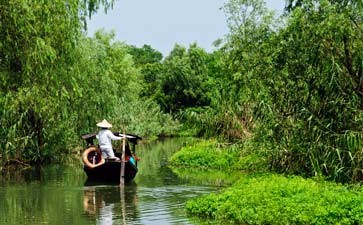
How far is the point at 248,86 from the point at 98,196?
240 inches

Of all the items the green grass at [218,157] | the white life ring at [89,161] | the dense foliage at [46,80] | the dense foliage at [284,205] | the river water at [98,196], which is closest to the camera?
the dense foliage at [284,205]

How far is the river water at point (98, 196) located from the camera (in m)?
13.5

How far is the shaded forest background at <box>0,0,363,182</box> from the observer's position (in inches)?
652

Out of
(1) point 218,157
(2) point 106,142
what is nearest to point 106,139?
(2) point 106,142

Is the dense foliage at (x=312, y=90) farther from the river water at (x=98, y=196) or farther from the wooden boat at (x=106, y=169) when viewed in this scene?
the wooden boat at (x=106, y=169)

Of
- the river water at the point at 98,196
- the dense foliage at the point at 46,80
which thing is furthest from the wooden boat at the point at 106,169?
the dense foliage at the point at 46,80

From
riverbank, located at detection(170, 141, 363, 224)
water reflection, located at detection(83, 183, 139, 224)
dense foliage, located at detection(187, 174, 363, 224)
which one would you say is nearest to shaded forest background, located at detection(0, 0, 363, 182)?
riverbank, located at detection(170, 141, 363, 224)

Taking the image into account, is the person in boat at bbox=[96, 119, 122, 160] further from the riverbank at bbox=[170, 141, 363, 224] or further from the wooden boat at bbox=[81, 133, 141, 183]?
the riverbank at bbox=[170, 141, 363, 224]

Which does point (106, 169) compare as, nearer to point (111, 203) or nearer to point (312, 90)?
point (111, 203)

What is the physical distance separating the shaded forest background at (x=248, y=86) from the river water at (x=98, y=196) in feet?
6.21

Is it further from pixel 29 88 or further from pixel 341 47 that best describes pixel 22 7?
pixel 341 47

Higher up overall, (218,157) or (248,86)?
(248,86)

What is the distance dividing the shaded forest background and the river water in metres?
1.89

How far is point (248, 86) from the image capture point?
20.5 m
